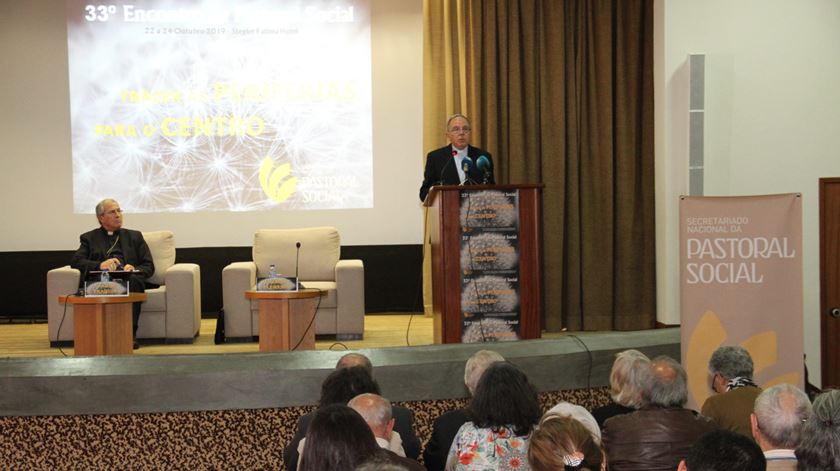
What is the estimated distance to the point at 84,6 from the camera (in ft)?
27.6

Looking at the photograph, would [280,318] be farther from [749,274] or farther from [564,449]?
[564,449]

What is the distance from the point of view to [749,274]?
171 inches

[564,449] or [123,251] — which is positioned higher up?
[123,251]

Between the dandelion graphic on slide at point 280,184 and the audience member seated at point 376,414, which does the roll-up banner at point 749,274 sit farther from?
the dandelion graphic on slide at point 280,184

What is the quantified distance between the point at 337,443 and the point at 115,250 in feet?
17.6

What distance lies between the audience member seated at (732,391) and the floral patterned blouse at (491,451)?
2.69 ft

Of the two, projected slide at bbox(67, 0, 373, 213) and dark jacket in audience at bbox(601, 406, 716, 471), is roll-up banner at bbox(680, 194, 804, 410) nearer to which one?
dark jacket in audience at bbox(601, 406, 716, 471)

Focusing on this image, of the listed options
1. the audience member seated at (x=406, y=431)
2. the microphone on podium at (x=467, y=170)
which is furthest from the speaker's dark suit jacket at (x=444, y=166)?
the audience member seated at (x=406, y=431)

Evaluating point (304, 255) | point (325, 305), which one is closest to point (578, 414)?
point (325, 305)

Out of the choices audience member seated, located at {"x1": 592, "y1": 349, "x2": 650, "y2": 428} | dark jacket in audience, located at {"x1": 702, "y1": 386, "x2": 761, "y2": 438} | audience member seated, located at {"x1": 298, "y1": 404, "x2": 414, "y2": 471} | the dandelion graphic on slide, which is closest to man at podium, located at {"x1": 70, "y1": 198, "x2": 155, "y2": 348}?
the dandelion graphic on slide

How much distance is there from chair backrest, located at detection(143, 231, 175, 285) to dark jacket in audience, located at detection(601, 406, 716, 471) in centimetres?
509

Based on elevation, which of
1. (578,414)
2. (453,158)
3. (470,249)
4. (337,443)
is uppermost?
(453,158)

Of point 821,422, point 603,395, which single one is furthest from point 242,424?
point 821,422

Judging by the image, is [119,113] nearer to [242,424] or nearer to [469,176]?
[469,176]
